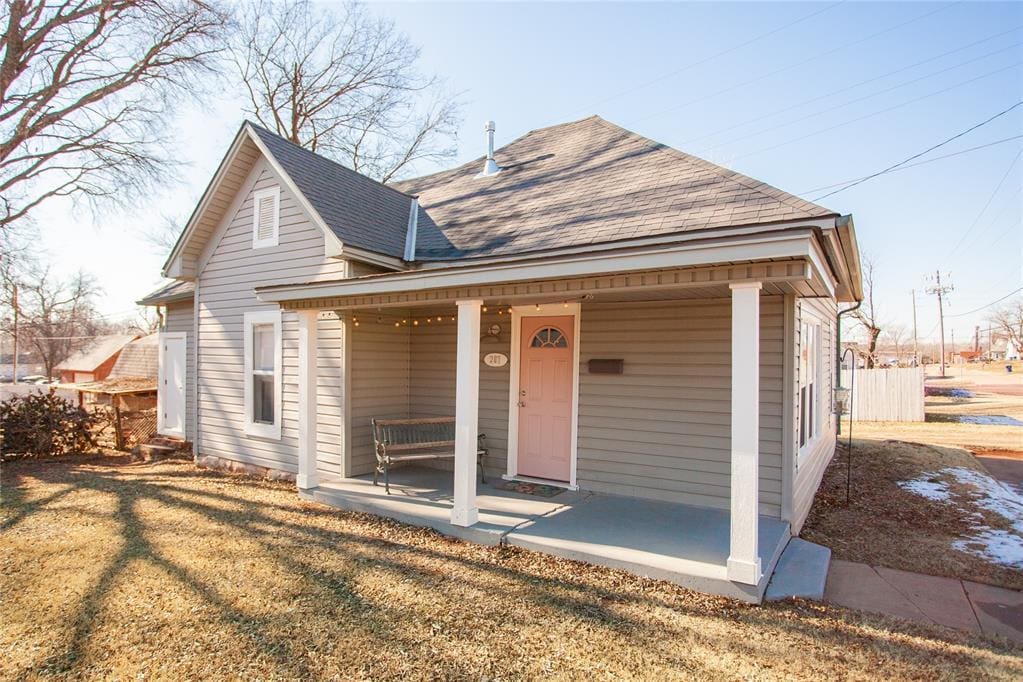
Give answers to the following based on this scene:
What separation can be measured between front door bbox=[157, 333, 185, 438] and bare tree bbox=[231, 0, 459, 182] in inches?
438

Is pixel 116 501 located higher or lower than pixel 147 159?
lower

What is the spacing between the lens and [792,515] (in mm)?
5379

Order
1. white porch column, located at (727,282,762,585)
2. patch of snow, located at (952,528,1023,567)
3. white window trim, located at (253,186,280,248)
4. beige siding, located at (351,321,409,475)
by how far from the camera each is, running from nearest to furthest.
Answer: white porch column, located at (727,282,762,585)
patch of snow, located at (952,528,1023,567)
beige siding, located at (351,321,409,475)
white window trim, located at (253,186,280,248)

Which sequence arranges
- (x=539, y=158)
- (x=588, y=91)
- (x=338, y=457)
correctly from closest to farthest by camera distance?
(x=338, y=457)
(x=539, y=158)
(x=588, y=91)

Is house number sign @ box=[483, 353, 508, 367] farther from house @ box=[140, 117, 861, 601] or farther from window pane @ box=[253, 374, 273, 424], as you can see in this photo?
window pane @ box=[253, 374, 273, 424]

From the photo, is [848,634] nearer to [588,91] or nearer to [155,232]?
[588,91]

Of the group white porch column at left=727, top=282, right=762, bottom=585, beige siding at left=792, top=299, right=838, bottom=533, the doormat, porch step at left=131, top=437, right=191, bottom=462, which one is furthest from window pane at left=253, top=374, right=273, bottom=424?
beige siding at left=792, top=299, right=838, bottom=533

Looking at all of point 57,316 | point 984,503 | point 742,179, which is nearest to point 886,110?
point 742,179

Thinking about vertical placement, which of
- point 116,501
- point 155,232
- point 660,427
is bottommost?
point 116,501

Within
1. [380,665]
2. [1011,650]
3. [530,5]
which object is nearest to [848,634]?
[1011,650]

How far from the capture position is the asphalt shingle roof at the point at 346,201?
7.40 m

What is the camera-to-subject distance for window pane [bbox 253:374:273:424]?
8261mm

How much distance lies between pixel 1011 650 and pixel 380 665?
155 inches

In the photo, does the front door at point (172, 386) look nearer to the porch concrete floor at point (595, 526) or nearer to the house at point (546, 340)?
the house at point (546, 340)
